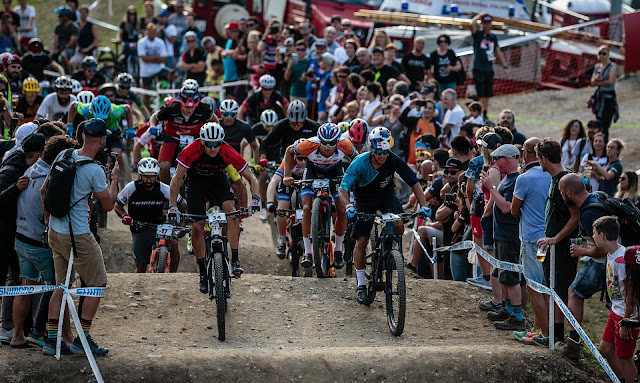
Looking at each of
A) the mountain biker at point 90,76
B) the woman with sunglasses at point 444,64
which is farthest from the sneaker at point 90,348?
Answer: the woman with sunglasses at point 444,64

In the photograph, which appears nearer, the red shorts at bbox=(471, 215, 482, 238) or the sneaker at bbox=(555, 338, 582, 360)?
the sneaker at bbox=(555, 338, 582, 360)

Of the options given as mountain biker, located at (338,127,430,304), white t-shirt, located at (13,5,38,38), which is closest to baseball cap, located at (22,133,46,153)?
mountain biker, located at (338,127,430,304)

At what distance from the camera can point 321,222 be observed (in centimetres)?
1229

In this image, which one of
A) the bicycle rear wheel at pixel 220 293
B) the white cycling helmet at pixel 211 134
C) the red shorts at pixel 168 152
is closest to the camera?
the bicycle rear wheel at pixel 220 293

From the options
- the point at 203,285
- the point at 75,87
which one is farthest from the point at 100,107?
the point at 203,285

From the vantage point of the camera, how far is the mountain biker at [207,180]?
1067 cm

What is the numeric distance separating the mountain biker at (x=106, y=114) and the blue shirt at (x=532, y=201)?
255 inches

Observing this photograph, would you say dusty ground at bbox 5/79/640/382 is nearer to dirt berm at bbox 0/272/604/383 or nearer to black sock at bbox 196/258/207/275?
dirt berm at bbox 0/272/604/383

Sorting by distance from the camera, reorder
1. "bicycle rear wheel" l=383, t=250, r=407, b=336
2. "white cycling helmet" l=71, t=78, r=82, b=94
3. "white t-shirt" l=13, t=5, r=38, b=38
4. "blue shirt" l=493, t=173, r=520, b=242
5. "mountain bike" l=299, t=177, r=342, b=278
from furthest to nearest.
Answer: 1. "white t-shirt" l=13, t=5, r=38, b=38
2. "white cycling helmet" l=71, t=78, r=82, b=94
3. "mountain bike" l=299, t=177, r=342, b=278
4. "blue shirt" l=493, t=173, r=520, b=242
5. "bicycle rear wheel" l=383, t=250, r=407, b=336

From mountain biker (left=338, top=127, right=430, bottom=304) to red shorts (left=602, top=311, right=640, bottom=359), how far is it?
8.48 feet

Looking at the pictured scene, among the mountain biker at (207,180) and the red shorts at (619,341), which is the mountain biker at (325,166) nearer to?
the mountain biker at (207,180)

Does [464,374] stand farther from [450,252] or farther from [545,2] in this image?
[545,2]

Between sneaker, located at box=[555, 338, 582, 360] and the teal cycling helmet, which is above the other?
the teal cycling helmet

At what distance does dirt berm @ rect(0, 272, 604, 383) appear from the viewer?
8.96m
